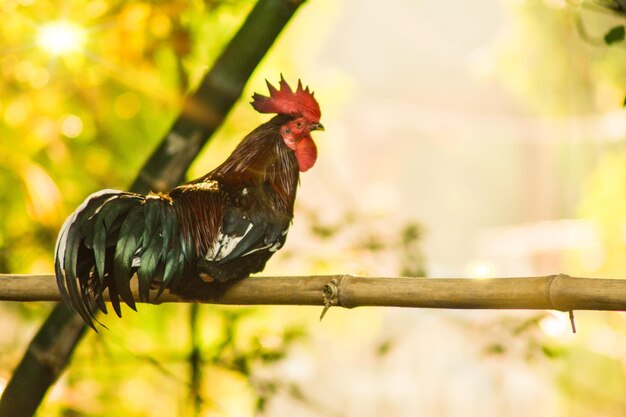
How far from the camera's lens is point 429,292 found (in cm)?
81

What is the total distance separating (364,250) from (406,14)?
3.88 meters

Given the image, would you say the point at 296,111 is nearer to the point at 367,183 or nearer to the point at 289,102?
the point at 289,102

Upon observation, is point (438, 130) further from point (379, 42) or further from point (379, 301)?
point (379, 301)

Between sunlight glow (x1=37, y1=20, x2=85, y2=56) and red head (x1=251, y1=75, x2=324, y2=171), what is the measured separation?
634mm

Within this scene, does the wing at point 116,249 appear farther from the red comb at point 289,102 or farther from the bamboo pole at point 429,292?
the red comb at point 289,102

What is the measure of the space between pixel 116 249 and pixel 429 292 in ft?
1.34

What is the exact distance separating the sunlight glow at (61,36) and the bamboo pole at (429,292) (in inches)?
28.7

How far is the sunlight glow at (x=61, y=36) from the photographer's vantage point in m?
1.54

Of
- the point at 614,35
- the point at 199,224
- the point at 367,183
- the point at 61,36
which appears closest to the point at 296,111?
the point at 199,224

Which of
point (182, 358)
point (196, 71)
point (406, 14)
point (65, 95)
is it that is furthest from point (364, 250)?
point (406, 14)

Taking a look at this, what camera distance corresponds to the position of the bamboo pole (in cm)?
75

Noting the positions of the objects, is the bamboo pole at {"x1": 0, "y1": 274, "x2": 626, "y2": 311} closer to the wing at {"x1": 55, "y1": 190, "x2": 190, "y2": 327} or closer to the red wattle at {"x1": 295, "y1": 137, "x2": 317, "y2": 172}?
the wing at {"x1": 55, "y1": 190, "x2": 190, "y2": 327}

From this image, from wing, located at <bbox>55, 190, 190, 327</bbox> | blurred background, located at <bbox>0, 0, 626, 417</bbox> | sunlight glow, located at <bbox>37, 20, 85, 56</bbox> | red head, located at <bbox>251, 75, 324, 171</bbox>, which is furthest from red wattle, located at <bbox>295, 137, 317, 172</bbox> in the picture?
sunlight glow, located at <bbox>37, 20, 85, 56</bbox>

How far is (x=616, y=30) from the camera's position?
1.01 metres
